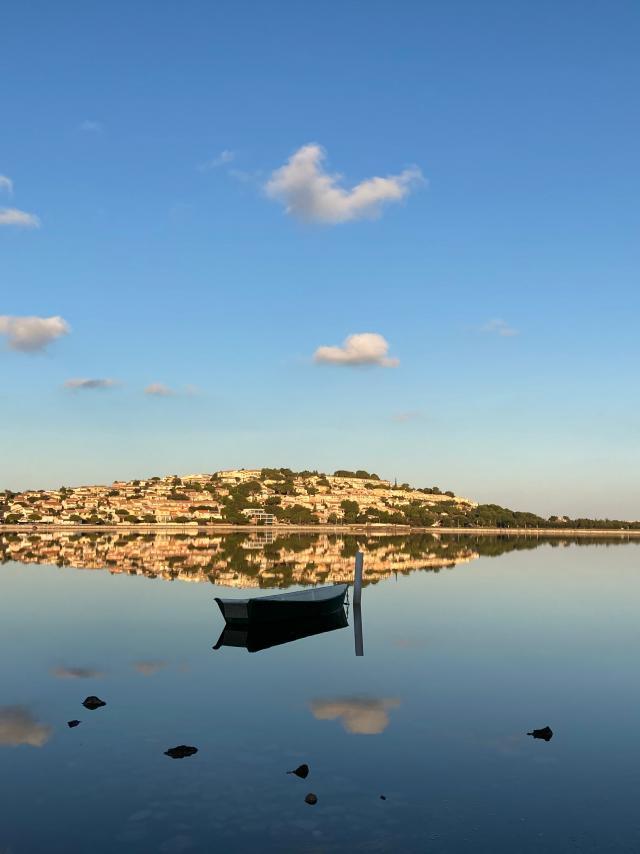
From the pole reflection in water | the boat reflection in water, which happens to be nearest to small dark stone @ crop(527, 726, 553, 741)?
the pole reflection in water

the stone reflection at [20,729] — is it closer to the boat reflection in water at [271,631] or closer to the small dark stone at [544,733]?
the boat reflection in water at [271,631]

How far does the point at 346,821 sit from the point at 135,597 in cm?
4489

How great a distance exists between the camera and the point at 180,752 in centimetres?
1933

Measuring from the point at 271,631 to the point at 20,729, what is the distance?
2166 centimetres

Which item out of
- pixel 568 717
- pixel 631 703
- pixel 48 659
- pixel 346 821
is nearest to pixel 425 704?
pixel 568 717

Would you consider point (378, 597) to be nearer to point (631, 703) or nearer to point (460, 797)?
point (631, 703)

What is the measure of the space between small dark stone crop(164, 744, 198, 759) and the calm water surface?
0.31 metres

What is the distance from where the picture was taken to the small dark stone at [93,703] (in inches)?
963

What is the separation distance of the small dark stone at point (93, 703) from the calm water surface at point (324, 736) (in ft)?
1.65

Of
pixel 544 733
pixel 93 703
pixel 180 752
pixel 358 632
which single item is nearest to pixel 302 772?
pixel 180 752

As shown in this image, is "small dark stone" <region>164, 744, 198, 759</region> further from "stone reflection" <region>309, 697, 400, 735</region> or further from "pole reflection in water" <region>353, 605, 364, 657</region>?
"pole reflection in water" <region>353, 605, 364, 657</region>

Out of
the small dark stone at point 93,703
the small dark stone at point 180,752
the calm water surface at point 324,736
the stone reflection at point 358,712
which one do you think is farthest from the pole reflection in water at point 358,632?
the small dark stone at point 180,752

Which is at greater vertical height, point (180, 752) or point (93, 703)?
point (93, 703)

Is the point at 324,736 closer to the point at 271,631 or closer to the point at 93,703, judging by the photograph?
the point at 93,703
